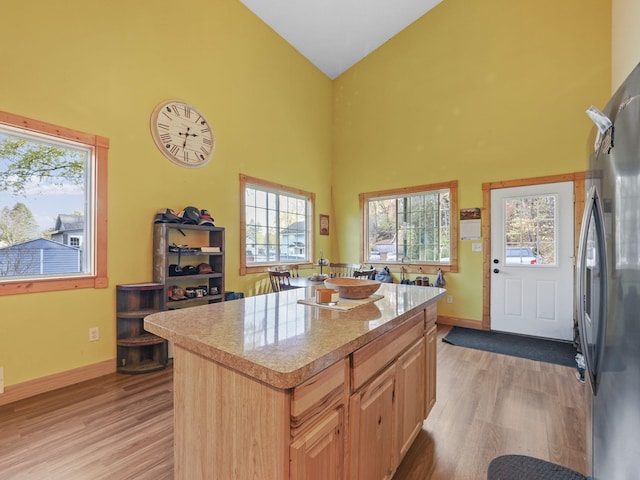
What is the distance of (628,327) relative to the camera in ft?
2.56

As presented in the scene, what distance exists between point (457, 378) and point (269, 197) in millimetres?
3470

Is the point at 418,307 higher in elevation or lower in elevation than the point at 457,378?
higher

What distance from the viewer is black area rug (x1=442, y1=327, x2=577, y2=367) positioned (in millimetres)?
3271

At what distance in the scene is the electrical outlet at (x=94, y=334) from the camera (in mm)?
2704

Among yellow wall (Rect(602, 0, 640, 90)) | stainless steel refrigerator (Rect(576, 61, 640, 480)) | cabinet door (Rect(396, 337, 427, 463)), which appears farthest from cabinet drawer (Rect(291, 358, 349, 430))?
yellow wall (Rect(602, 0, 640, 90))

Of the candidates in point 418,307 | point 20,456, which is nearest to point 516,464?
point 418,307

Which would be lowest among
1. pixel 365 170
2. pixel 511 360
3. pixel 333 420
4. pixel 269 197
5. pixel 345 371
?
pixel 511 360

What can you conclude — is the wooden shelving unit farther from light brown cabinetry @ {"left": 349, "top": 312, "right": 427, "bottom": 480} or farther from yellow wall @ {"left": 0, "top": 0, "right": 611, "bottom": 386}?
light brown cabinetry @ {"left": 349, "top": 312, "right": 427, "bottom": 480}

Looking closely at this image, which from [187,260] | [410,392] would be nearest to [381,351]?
[410,392]

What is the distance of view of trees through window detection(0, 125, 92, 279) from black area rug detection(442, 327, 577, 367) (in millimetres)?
4235

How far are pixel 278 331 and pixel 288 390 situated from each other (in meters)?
0.31

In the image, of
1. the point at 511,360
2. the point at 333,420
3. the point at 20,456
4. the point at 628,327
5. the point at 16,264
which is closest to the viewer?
the point at 628,327

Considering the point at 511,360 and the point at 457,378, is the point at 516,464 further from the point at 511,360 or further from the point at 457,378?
the point at 511,360

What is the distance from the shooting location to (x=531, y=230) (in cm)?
402
